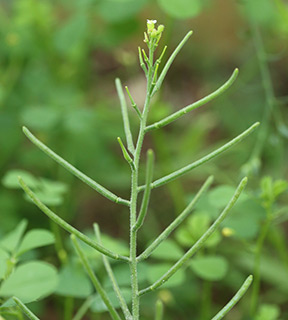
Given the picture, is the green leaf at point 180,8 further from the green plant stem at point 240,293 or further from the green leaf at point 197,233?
the green plant stem at point 240,293

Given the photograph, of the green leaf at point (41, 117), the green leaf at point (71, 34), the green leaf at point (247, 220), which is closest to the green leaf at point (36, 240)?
the green leaf at point (247, 220)

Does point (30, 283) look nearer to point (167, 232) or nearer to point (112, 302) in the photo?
point (112, 302)

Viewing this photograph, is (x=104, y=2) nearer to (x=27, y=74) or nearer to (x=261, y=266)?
(x=27, y=74)

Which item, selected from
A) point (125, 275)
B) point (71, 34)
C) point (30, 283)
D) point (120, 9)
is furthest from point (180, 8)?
point (30, 283)

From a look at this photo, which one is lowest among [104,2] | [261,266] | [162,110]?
[261,266]

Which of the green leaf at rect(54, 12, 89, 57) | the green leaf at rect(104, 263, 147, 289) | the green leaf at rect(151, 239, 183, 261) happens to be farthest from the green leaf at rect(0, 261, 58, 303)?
the green leaf at rect(54, 12, 89, 57)

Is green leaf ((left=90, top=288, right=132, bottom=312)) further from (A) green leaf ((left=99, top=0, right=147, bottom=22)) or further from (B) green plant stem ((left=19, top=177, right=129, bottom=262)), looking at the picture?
(A) green leaf ((left=99, top=0, right=147, bottom=22))

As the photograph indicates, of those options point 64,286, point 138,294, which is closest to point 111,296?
point 64,286
